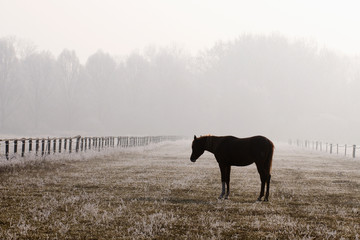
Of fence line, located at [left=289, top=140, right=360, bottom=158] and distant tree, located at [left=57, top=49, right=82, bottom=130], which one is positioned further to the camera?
distant tree, located at [left=57, top=49, right=82, bottom=130]

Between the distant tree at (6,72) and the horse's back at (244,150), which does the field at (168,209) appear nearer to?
the horse's back at (244,150)

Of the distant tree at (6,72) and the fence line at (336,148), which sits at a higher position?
the distant tree at (6,72)

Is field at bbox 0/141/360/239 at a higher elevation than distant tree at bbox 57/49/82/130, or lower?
lower

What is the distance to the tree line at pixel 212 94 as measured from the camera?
105 metres

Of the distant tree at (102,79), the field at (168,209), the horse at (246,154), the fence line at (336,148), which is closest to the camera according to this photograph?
the field at (168,209)

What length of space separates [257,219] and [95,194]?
16.6 feet

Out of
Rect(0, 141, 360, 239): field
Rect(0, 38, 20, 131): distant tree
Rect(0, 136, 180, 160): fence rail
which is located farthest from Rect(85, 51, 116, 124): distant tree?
Rect(0, 141, 360, 239): field

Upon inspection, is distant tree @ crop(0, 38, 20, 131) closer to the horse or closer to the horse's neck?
the horse's neck

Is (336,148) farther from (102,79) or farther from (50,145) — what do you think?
(102,79)

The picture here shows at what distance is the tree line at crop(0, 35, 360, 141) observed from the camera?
10512 centimetres

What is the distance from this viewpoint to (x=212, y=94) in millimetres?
110875

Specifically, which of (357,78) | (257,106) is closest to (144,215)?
(257,106)

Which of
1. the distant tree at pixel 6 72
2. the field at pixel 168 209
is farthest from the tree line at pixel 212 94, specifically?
the field at pixel 168 209

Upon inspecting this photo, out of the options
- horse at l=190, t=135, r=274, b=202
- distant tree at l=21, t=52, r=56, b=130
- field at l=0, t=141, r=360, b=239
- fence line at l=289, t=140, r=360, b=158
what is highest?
distant tree at l=21, t=52, r=56, b=130
